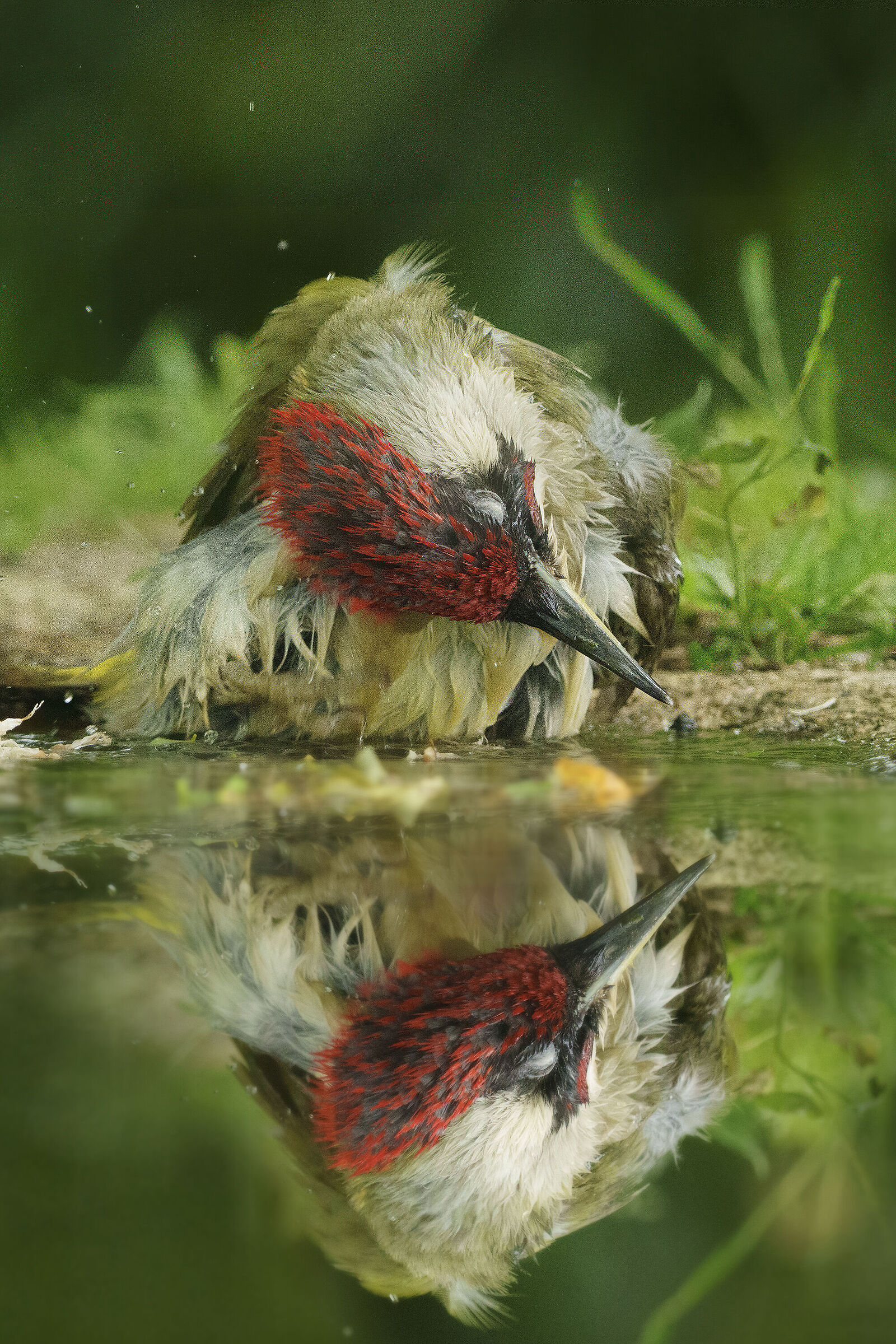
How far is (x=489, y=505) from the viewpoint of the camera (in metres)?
1.51

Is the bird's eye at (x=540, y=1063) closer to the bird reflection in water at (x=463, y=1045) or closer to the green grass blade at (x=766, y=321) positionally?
the bird reflection in water at (x=463, y=1045)

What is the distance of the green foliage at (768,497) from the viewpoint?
2299 mm

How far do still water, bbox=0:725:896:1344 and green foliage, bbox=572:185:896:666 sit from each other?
1087 millimetres

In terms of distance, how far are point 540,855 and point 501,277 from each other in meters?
2.15

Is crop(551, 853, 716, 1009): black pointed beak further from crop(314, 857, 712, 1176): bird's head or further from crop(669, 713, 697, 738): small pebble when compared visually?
crop(669, 713, 697, 738): small pebble

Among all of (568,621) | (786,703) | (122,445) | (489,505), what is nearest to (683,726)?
(786,703)

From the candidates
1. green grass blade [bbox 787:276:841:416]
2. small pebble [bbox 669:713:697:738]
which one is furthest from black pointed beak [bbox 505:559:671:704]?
green grass blade [bbox 787:276:841:416]

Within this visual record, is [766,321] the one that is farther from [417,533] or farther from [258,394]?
[417,533]

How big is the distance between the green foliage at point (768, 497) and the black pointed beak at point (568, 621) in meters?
0.69

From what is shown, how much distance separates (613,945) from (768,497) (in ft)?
6.31

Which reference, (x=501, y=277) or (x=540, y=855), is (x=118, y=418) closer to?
(x=501, y=277)

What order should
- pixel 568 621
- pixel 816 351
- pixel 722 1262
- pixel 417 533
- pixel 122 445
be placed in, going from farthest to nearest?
pixel 122 445 → pixel 816 351 → pixel 568 621 → pixel 417 533 → pixel 722 1262

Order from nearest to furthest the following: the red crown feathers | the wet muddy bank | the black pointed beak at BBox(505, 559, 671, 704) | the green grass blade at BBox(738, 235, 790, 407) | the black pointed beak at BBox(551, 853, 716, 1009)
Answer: the black pointed beak at BBox(551, 853, 716, 1009) → the red crown feathers → the black pointed beak at BBox(505, 559, 671, 704) → the wet muddy bank → the green grass blade at BBox(738, 235, 790, 407)

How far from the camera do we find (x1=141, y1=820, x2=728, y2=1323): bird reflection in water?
663 mm
